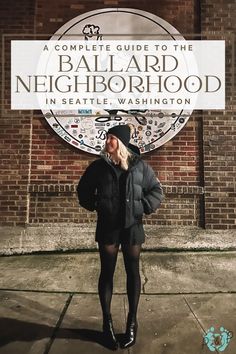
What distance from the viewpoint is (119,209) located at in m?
3.10

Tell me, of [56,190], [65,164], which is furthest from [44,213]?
[65,164]

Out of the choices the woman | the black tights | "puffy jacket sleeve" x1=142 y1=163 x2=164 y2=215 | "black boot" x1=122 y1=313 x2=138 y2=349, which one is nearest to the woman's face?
the woman

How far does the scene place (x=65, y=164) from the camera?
18.8ft

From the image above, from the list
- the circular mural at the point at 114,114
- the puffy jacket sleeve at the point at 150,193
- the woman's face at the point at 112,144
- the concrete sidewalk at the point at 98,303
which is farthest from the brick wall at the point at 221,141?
the woman's face at the point at 112,144

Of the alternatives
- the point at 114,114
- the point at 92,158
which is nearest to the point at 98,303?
the point at 92,158

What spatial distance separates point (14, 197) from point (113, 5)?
3.21 meters

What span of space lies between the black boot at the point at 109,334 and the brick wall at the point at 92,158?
2.64 meters

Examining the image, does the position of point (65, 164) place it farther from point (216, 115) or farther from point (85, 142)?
point (216, 115)

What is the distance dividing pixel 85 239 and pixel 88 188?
2426 mm

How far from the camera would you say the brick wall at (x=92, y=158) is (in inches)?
222

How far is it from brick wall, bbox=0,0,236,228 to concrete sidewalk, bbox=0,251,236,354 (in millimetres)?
654

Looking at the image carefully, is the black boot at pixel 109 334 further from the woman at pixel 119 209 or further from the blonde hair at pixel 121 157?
the blonde hair at pixel 121 157

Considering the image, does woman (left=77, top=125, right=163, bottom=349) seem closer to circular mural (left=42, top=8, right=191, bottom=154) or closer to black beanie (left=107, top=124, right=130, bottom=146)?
black beanie (left=107, top=124, right=130, bottom=146)

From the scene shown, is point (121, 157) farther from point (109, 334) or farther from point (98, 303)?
point (98, 303)
